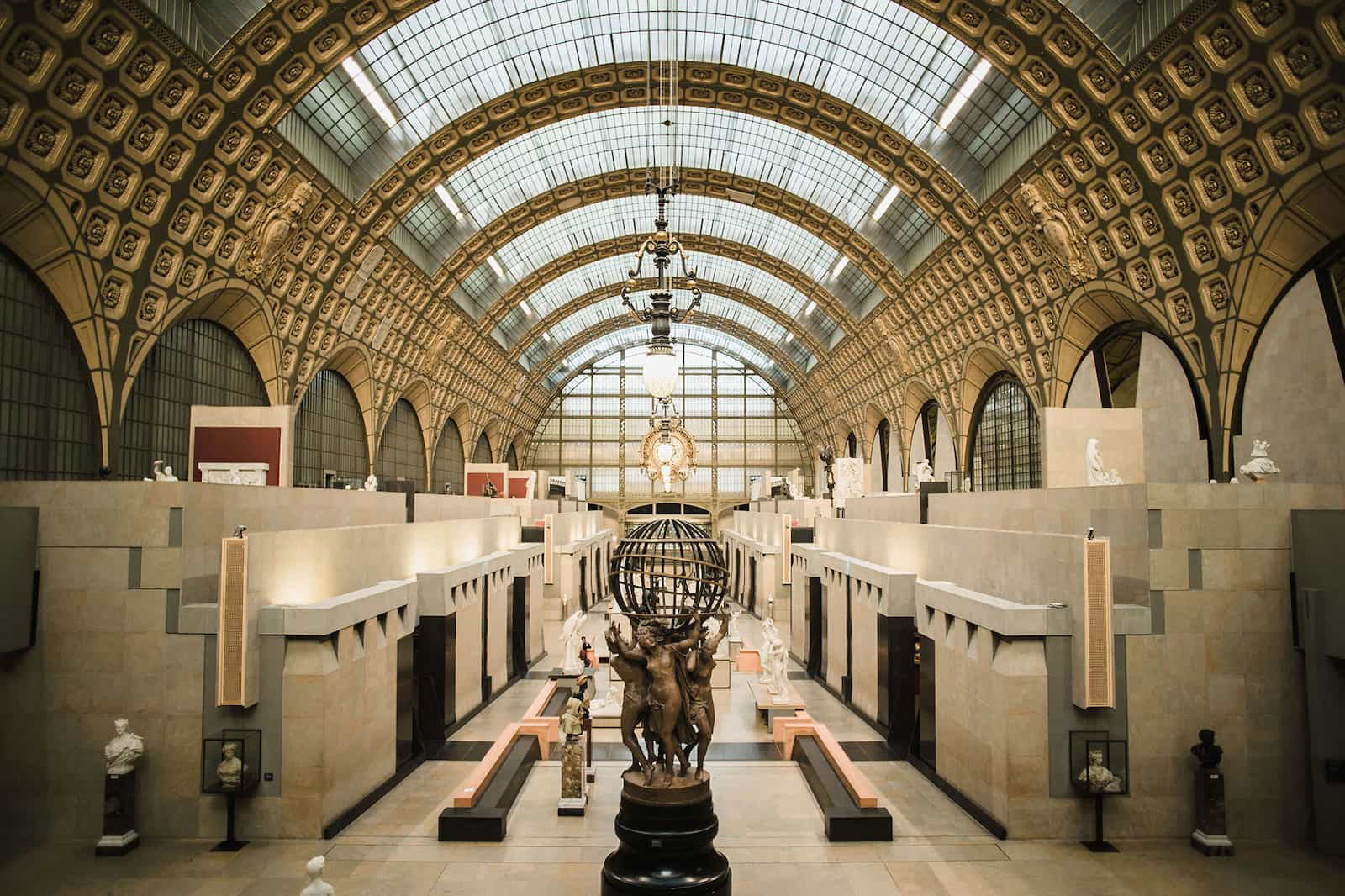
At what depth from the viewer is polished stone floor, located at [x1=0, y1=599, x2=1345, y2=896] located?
29.3ft

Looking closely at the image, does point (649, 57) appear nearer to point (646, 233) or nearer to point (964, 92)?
point (964, 92)

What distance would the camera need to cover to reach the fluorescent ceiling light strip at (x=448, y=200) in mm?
29750

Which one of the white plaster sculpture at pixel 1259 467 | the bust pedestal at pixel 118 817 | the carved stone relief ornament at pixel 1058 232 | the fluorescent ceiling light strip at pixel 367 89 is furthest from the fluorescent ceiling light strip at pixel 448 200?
the white plaster sculpture at pixel 1259 467

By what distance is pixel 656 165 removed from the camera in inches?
1350

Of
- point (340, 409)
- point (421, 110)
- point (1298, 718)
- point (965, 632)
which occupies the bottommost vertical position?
point (1298, 718)

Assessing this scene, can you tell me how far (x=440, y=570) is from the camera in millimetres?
14734

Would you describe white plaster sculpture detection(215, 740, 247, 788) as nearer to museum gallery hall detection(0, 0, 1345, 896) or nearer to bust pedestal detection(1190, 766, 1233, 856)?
museum gallery hall detection(0, 0, 1345, 896)

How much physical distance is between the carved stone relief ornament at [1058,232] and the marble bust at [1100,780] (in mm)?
15783

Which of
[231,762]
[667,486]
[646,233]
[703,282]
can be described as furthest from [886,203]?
[231,762]

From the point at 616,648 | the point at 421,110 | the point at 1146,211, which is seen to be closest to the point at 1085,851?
the point at 616,648

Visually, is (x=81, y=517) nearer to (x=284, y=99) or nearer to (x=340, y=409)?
(x=284, y=99)

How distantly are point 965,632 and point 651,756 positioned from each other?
529 centimetres

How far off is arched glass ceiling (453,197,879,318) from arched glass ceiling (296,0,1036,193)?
450 inches

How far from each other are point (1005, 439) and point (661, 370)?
21451 mm
